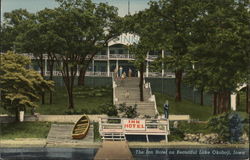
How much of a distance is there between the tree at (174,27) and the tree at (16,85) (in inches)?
392

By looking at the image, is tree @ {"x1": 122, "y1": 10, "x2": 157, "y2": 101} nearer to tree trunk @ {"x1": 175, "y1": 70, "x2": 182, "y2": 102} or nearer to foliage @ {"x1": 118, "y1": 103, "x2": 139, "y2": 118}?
foliage @ {"x1": 118, "y1": 103, "x2": 139, "y2": 118}

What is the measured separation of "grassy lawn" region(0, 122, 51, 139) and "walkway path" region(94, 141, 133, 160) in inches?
244

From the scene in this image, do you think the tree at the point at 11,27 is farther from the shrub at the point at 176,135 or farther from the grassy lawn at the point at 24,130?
the shrub at the point at 176,135

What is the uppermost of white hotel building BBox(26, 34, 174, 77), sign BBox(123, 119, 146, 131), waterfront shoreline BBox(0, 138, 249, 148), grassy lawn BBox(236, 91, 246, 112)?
white hotel building BBox(26, 34, 174, 77)

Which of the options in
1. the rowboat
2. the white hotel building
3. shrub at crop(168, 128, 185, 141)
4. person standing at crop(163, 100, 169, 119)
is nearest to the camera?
the rowboat

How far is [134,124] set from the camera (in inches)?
1422

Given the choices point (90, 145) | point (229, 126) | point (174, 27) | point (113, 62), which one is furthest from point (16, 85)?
point (113, 62)

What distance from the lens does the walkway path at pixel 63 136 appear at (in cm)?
3503

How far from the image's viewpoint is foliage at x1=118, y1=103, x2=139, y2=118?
1506 inches

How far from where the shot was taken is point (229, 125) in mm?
35000

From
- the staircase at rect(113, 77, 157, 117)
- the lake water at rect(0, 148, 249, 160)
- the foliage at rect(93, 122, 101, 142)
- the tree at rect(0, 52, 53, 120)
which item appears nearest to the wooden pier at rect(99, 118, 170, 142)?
the foliage at rect(93, 122, 101, 142)

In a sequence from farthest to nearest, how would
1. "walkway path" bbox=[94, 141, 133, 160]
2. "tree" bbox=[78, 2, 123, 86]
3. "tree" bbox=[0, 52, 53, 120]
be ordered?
"tree" bbox=[78, 2, 123, 86] → "tree" bbox=[0, 52, 53, 120] → "walkway path" bbox=[94, 141, 133, 160]

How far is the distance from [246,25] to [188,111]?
8.22 metres

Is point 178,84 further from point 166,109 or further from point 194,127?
point 194,127
